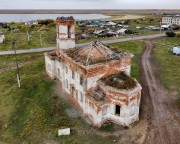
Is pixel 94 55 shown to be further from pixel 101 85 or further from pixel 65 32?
pixel 65 32

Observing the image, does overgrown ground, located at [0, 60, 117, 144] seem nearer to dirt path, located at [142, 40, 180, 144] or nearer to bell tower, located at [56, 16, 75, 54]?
dirt path, located at [142, 40, 180, 144]

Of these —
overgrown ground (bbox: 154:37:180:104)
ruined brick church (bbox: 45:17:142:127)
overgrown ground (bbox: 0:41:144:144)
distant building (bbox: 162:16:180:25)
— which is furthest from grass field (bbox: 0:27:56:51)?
distant building (bbox: 162:16:180:25)

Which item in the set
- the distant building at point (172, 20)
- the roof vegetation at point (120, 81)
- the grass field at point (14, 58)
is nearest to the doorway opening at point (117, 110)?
the roof vegetation at point (120, 81)

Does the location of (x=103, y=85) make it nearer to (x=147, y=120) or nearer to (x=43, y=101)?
(x=147, y=120)

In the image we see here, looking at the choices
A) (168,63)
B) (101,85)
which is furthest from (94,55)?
(168,63)

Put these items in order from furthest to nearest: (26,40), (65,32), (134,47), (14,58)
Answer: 1. (26,40)
2. (134,47)
3. (14,58)
4. (65,32)
